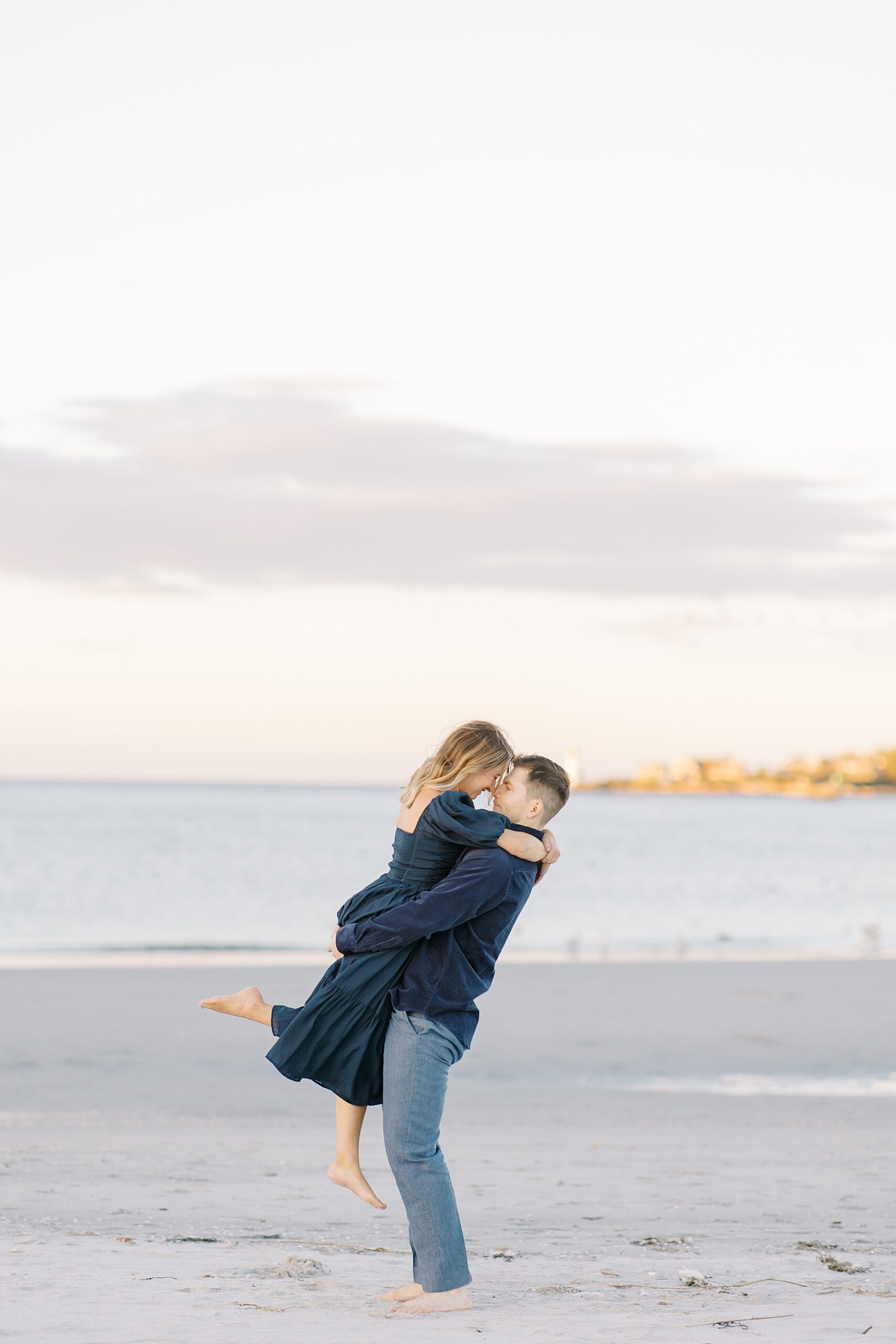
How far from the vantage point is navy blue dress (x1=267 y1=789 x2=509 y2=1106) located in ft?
13.9

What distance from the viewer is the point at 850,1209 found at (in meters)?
6.36

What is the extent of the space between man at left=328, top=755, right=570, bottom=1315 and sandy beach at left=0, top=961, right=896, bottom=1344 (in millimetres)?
235

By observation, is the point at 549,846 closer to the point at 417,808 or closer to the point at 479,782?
the point at 479,782

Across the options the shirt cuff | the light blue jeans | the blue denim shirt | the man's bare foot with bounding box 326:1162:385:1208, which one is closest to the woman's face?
the blue denim shirt

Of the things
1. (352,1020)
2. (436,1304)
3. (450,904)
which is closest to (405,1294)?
(436,1304)

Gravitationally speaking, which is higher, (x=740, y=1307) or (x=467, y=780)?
(x=467, y=780)

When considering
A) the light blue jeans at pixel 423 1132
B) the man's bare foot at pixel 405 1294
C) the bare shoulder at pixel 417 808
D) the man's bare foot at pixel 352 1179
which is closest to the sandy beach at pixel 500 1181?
the man's bare foot at pixel 405 1294

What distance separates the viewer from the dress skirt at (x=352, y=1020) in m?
4.23

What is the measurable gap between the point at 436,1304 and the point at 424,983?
1.02 metres

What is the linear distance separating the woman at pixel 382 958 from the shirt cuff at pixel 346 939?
0.16 ft

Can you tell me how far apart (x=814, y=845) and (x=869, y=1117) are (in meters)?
72.9

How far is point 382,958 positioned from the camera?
167 inches

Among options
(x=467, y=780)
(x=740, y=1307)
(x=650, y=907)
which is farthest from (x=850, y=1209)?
(x=650, y=907)

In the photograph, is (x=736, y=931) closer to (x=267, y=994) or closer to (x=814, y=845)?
(x=267, y=994)
